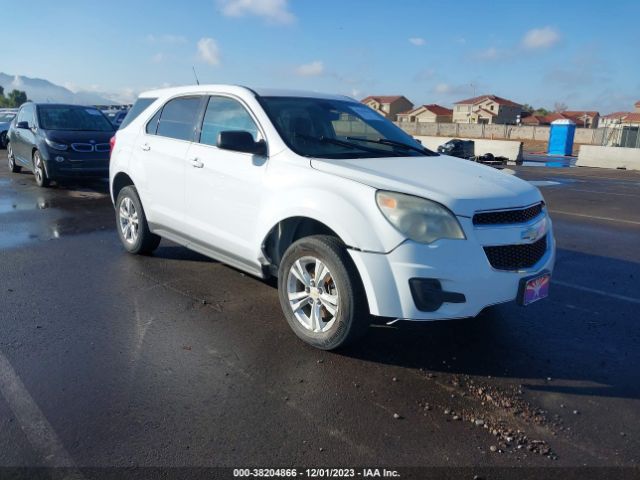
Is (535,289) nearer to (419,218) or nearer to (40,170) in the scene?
(419,218)

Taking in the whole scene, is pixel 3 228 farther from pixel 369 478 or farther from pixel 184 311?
pixel 369 478

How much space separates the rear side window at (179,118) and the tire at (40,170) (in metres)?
6.59

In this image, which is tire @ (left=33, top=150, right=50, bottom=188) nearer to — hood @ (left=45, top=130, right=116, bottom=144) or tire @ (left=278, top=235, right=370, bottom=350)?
hood @ (left=45, top=130, right=116, bottom=144)

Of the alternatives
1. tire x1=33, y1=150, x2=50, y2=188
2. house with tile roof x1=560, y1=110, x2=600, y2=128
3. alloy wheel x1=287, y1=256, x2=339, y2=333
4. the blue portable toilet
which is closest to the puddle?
tire x1=33, y1=150, x2=50, y2=188

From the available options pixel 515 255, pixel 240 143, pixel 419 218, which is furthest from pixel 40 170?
pixel 515 255

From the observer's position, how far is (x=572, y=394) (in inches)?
130

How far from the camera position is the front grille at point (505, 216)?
339 centimetres

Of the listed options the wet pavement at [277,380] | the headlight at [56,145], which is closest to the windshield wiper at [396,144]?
the wet pavement at [277,380]

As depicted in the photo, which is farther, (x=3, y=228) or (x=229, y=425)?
(x=3, y=228)

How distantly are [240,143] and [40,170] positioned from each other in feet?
28.6

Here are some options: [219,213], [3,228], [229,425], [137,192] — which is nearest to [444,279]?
[229,425]

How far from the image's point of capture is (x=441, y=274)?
128 inches

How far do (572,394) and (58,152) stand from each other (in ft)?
33.4

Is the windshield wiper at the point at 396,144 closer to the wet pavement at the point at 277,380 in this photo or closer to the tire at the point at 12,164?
the wet pavement at the point at 277,380
